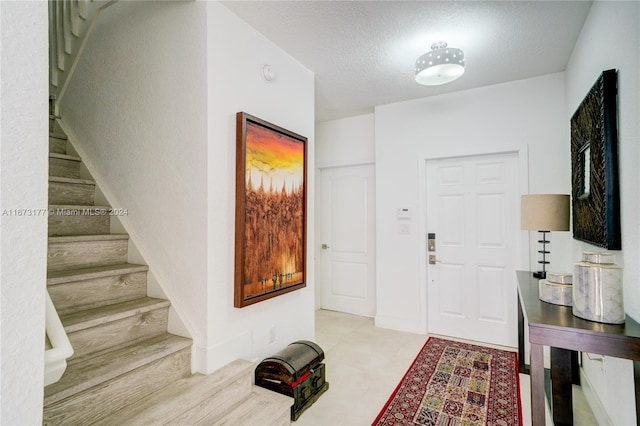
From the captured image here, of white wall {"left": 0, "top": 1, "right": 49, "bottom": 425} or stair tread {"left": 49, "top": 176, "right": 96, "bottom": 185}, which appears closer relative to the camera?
white wall {"left": 0, "top": 1, "right": 49, "bottom": 425}

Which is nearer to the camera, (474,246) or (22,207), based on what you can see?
(22,207)

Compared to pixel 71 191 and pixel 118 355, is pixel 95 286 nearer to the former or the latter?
pixel 118 355

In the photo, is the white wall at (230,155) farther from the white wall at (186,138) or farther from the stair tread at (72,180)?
the stair tread at (72,180)

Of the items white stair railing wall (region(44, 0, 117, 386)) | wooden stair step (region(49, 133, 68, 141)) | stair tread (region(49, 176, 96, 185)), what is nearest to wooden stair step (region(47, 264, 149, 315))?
stair tread (region(49, 176, 96, 185))

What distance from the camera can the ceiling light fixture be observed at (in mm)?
2367

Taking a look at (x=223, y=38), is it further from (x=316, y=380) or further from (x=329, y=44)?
(x=316, y=380)

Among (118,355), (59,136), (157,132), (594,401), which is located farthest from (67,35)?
(594,401)

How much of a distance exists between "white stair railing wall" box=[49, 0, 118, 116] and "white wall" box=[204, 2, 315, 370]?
110cm

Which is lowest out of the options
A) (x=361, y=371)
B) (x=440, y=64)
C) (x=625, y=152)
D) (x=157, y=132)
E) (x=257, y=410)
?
(x=361, y=371)

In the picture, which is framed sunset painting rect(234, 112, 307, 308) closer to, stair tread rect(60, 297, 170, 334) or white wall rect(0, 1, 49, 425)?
stair tread rect(60, 297, 170, 334)

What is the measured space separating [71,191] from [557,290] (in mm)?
3357

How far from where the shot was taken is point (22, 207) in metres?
0.85

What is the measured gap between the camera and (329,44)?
2.57 metres

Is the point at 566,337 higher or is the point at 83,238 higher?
the point at 83,238
